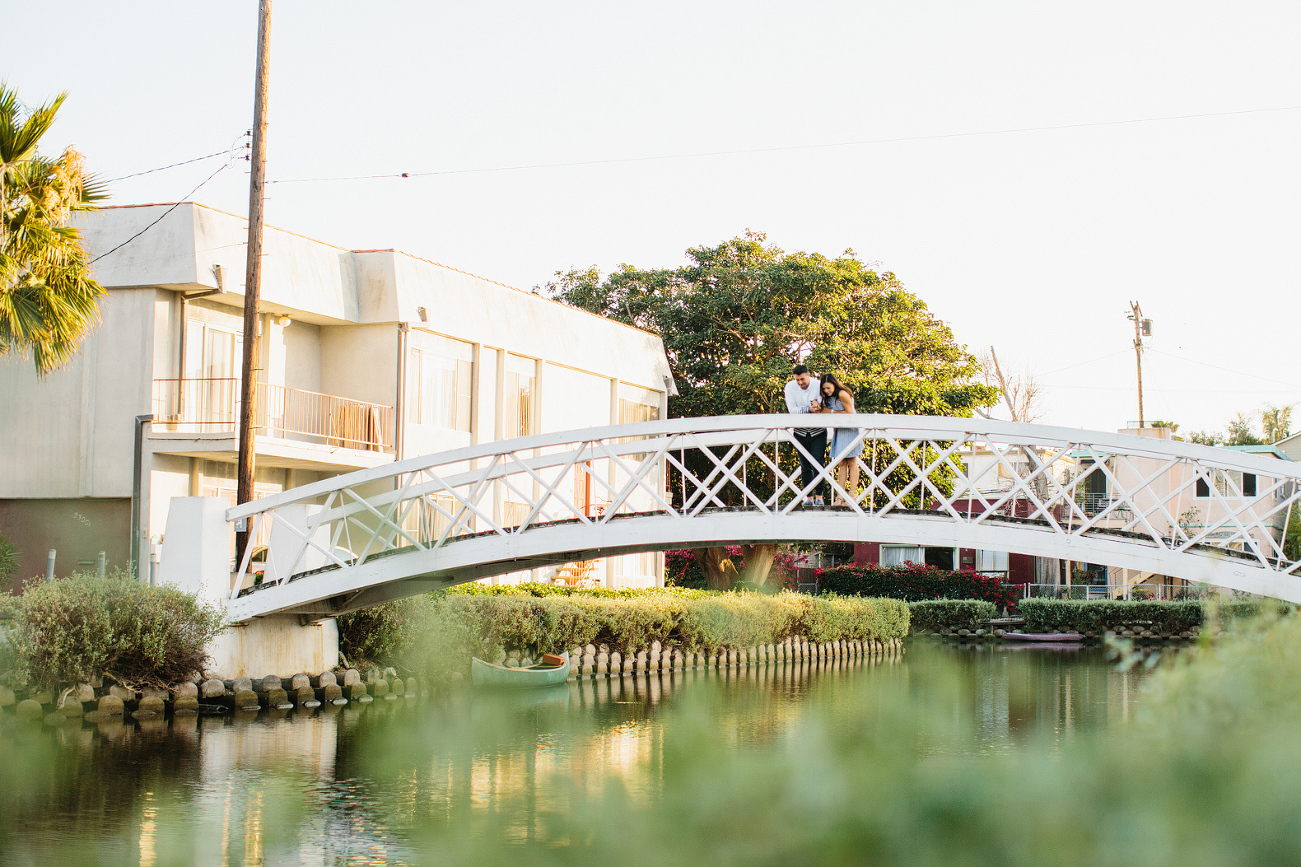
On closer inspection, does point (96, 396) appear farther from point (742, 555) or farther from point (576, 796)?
point (576, 796)

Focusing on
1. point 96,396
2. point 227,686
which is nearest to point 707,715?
point 227,686

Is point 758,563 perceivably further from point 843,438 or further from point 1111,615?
point 843,438

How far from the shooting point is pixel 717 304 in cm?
3825

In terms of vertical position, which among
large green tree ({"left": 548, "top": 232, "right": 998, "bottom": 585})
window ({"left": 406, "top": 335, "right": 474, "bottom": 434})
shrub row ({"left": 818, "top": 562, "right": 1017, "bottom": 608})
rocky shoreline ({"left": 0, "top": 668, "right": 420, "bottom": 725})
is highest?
large green tree ({"left": 548, "top": 232, "right": 998, "bottom": 585})

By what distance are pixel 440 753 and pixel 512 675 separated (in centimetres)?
1793

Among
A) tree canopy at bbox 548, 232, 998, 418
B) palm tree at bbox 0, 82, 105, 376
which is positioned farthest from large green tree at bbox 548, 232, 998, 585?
palm tree at bbox 0, 82, 105, 376

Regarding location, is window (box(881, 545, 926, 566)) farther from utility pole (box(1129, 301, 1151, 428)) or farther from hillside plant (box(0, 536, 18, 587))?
hillside plant (box(0, 536, 18, 587))

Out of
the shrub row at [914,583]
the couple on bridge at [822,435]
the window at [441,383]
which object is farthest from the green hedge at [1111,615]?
the couple on bridge at [822,435]

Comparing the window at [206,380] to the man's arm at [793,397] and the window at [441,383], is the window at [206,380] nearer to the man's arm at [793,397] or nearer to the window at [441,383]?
the window at [441,383]

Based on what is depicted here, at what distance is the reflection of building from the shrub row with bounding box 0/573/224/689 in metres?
4.34

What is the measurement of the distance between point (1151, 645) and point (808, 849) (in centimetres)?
3600

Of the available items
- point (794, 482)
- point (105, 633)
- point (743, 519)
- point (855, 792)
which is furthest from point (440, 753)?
point (105, 633)

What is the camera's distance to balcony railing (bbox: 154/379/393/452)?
22188 millimetres

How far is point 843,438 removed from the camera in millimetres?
16234
